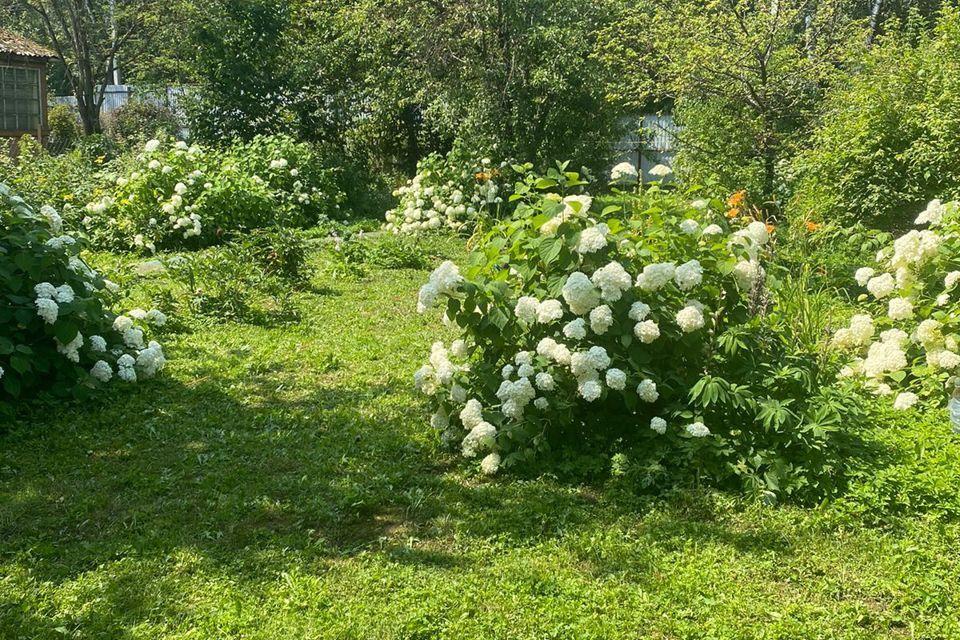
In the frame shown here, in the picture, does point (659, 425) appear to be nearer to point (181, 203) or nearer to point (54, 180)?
point (181, 203)

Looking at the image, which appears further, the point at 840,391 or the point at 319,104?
the point at 319,104

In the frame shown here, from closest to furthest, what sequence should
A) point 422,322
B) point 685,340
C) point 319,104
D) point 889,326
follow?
point 685,340 → point 889,326 → point 422,322 → point 319,104


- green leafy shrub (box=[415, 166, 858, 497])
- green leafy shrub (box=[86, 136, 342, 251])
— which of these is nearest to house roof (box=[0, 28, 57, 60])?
green leafy shrub (box=[86, 136, 342, 251])

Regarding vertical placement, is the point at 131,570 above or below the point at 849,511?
below

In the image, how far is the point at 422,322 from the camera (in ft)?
24.0

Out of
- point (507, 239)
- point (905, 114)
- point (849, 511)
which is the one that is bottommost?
point (849, 511)

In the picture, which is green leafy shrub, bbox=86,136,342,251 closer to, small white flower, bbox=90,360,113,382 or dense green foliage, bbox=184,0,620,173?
dense green foliage, bbox=184,0,620,173

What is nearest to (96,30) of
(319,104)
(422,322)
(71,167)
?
(319,104)

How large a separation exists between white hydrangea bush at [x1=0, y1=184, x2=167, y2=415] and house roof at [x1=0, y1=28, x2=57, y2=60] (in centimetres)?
2003

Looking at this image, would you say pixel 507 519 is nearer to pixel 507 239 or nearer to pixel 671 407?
pixel 671 407

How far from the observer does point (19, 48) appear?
74.4 ft

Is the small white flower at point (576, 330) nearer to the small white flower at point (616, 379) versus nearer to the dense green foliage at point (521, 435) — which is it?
the dense green foliage at point (521, 435)

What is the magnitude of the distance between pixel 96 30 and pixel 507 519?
2362cm

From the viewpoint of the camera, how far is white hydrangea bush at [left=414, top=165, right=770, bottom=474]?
4.02 meters
